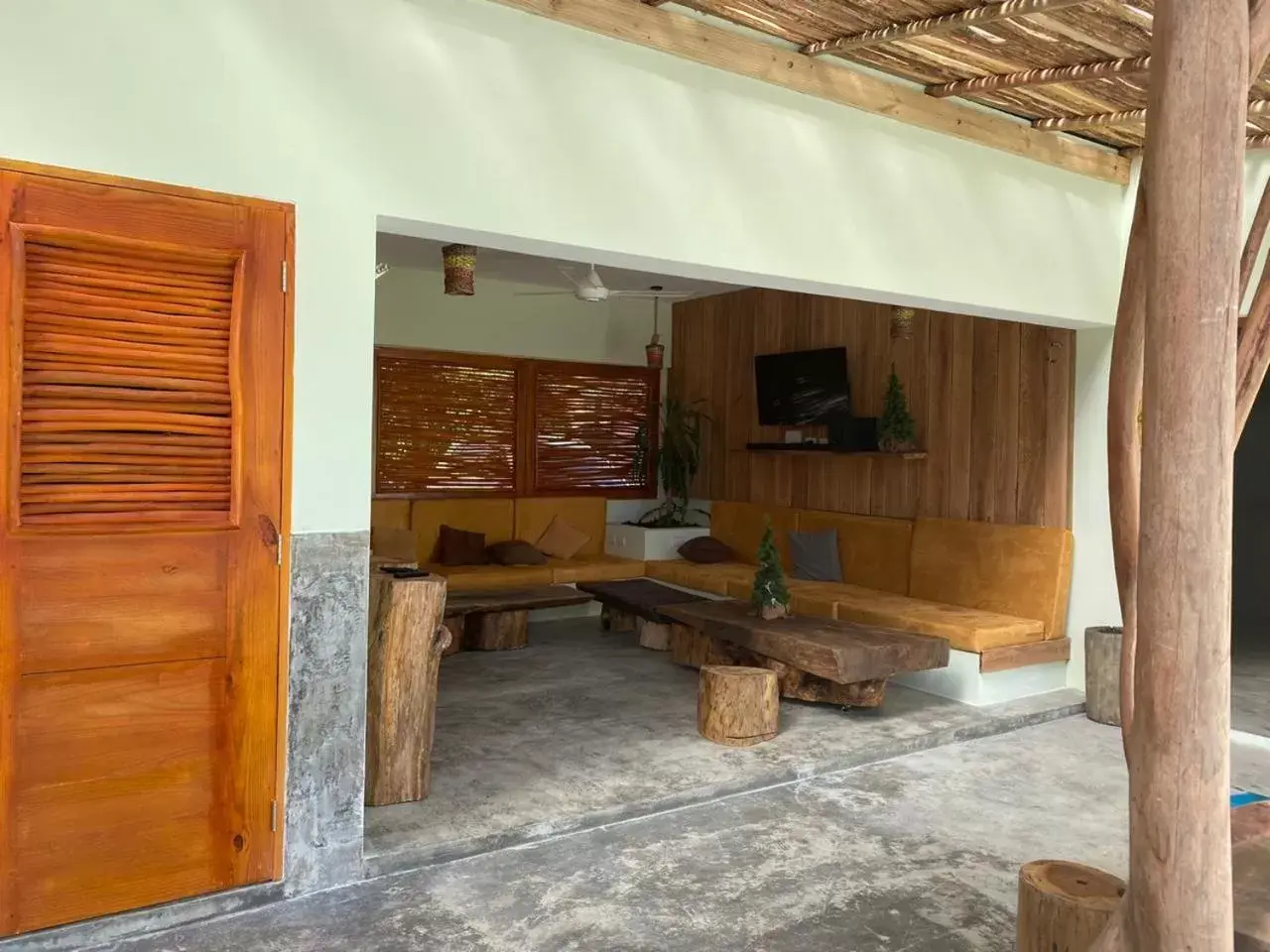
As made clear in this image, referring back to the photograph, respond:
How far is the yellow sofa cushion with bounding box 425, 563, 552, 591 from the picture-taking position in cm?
663

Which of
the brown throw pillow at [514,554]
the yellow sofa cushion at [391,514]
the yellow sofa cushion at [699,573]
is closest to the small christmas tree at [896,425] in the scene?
the yellow sofa cushion at [699,573]

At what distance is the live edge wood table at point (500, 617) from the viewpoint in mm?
6094

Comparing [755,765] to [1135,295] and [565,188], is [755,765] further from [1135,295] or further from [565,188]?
[1135,295]

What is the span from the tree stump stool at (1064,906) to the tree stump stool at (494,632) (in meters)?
4.41

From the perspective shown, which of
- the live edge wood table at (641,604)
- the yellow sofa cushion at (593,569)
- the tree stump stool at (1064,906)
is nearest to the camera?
the tree stump stool at (1064,906)

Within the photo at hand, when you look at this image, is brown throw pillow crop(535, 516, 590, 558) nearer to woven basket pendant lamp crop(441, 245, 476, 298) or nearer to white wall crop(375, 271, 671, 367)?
white wall crop(375, 271, 671, 367)

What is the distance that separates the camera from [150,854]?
105 inches

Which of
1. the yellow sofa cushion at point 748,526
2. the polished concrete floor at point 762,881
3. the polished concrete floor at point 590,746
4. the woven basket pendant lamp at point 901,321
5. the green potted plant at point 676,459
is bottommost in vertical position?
the polished concrete floor at point 762,881

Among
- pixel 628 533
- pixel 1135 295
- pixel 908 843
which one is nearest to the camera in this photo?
pixel 1135 295

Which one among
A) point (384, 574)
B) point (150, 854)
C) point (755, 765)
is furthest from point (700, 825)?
point (150, 854)

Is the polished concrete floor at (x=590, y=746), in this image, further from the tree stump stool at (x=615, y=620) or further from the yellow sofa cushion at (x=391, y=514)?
the yellow sofa cushion at (x=391, y=514)

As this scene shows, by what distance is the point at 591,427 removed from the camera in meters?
8.28

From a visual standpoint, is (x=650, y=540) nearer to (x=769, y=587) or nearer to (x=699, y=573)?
(x=699, y=573)

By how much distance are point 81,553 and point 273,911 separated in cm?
118
